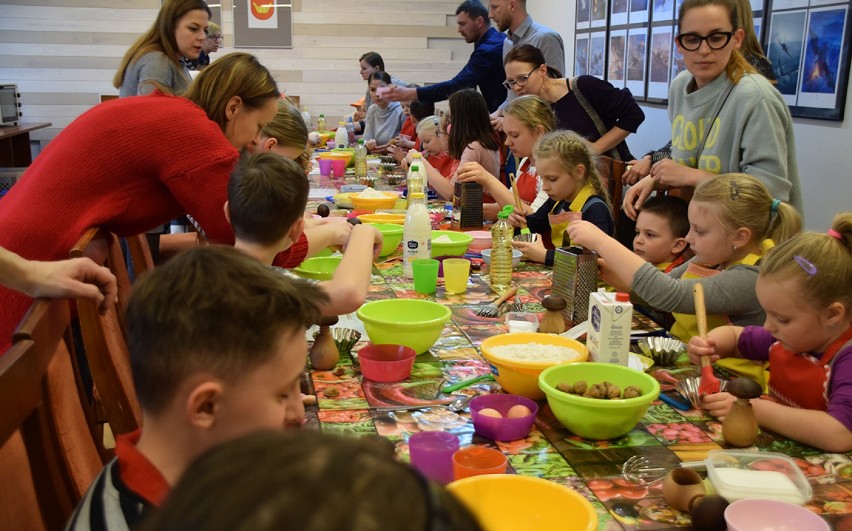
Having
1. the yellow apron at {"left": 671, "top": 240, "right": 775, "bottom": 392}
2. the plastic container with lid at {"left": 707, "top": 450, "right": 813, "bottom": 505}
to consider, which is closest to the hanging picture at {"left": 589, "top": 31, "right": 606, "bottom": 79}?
the yellow apron at {"left": 671, "top": 240, "right": 775, "bottom": 392}

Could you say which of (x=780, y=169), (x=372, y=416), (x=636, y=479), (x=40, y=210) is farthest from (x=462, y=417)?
(x=780, y=169)

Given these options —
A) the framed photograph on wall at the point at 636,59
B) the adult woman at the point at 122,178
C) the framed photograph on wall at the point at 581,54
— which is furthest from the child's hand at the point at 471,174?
the framed photograph on wall at the point at 581,54

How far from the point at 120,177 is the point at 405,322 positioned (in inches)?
31.0

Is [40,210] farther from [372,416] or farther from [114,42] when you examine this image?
[114,42]

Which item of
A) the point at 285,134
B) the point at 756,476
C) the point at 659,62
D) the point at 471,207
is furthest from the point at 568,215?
the point at 659,62

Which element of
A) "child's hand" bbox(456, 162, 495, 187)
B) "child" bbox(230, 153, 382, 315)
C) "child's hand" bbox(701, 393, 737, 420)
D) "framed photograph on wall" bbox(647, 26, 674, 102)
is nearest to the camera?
"child's hand" bbox(701, 393, 737, 420)

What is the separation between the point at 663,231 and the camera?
270 cm

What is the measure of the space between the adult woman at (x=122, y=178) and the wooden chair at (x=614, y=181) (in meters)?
1.88

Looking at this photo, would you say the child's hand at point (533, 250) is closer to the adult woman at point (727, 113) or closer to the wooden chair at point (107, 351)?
the adult woman at point (727, 113)

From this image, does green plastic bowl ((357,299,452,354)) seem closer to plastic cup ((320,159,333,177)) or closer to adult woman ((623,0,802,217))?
adult woman ((623,0,802,217))

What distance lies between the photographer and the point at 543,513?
112cm

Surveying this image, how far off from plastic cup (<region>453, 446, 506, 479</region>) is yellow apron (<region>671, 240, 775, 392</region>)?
799 mm

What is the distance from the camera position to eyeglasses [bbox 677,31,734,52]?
2467 millimetres

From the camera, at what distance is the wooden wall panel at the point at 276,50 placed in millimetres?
8961
